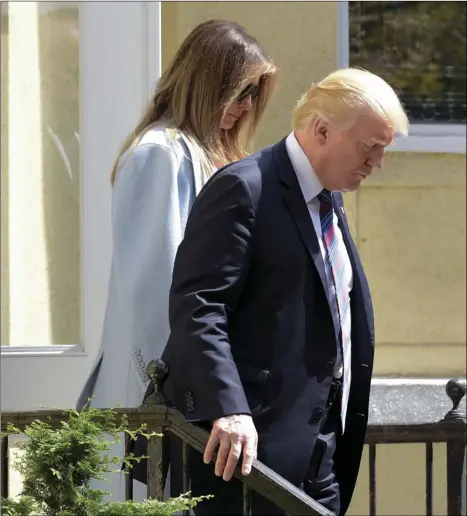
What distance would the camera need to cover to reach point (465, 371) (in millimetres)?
5145

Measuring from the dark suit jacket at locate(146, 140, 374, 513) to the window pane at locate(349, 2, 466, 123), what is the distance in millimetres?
2404

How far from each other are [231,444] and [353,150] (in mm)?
756

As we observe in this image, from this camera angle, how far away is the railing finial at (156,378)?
2.91 meters

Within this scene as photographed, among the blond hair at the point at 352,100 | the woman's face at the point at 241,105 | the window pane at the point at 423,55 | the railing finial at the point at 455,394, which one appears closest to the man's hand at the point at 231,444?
the blond hair at the point at 352,100

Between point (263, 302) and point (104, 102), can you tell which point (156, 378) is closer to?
point (263, 302)

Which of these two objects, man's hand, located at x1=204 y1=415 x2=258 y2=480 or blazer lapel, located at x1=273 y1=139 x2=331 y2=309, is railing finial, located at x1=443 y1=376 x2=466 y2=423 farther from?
man's hand, located at x1=204 y1=415 x2=258 y2=480

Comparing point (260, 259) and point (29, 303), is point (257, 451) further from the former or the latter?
point (29, 303)

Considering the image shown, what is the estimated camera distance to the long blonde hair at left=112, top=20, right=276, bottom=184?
334 centimetres

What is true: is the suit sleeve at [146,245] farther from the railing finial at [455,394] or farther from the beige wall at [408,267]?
the beige wall at [408,267]

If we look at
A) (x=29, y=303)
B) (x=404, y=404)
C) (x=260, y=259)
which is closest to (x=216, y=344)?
(x=260, y=259)

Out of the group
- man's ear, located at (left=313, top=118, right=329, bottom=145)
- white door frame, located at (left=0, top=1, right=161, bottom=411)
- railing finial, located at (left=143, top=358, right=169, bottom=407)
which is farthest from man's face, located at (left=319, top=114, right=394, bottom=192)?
white door frame, located at (left=0, top=1, right=161, bottom=411)

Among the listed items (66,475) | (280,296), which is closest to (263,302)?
(280,296)

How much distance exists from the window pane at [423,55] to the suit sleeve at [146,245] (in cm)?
218

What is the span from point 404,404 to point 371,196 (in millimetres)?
858
